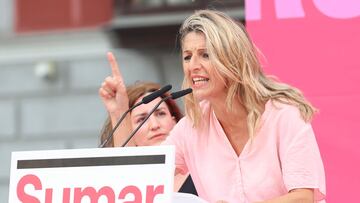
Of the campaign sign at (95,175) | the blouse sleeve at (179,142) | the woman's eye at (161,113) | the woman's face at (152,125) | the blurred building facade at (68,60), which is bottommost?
the campaign sign at (95,175)

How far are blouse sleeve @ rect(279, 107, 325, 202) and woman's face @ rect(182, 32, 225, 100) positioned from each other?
0.24 meters

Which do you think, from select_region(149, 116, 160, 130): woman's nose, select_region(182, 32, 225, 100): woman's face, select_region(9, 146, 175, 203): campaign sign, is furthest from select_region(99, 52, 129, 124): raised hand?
select_region(149, 116, 160, 130): woman's nose

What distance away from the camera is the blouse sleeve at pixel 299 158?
284cm

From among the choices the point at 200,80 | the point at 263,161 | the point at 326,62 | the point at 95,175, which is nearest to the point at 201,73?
the point at 200,80

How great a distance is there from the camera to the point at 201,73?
2.91 metres

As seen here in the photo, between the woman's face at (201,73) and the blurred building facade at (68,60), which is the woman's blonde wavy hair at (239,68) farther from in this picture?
the blurred building facade at (68,60)

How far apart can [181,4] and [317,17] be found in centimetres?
375

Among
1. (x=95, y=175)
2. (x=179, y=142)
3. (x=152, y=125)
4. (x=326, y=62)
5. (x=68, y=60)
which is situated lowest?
(x=95, y=175)

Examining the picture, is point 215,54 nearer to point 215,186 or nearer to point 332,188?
point 215,186

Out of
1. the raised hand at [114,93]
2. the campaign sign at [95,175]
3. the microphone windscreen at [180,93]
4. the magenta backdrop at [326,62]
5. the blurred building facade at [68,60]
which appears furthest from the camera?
the blurred building facade at [68,60]

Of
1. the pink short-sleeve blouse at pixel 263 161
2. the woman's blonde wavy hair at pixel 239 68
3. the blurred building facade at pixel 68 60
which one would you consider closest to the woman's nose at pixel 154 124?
the pink short-sleeve blouse at pixel 263 161

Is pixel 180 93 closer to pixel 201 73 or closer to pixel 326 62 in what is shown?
pixel 201 73

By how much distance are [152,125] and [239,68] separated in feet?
3.16

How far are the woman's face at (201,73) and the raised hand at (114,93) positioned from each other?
0.99 feet
